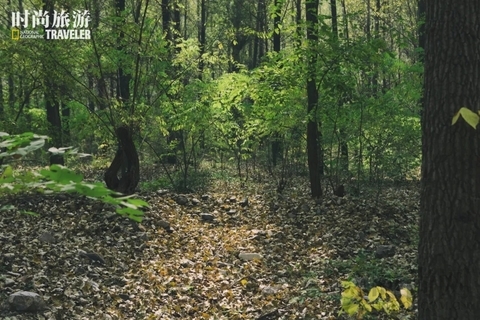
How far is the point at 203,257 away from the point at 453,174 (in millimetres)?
5515

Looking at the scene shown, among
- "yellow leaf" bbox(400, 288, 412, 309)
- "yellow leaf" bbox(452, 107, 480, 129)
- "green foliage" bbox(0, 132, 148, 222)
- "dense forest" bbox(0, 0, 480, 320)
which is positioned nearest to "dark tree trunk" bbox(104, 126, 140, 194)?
"dense forest" bbox(0, 0, 480, 320)

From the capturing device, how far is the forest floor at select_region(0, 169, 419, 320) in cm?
545

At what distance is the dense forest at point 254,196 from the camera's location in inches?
104

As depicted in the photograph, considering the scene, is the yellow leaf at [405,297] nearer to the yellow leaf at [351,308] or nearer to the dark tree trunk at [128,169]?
the yellow leaf at [351,308]

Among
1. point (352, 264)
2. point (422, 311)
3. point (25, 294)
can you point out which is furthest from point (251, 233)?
point (422, 311)

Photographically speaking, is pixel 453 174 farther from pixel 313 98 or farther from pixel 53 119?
pixel 53 119

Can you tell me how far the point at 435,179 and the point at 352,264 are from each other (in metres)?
4.02

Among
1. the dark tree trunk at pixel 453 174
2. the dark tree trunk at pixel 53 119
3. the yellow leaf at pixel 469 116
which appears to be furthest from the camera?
the dark tree trunk at pixel 53 119

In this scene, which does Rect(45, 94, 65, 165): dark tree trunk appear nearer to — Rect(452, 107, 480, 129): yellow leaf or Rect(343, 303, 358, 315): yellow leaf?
Rect(343, 303, 358, 315): yellow leaf

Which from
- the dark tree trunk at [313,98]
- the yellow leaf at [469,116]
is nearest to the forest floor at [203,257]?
the dark tree trunk at [313,98]

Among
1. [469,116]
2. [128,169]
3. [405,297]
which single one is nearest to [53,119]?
[128,169]

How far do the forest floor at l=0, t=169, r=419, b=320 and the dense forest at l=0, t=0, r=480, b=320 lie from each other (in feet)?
0.11

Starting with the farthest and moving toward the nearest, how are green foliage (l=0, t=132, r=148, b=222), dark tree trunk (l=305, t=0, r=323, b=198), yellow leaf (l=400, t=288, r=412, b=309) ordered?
1. dark tree trunk (l=305, t=0, r=323, b=198)
2. yellow leaf (l=400, t=288, r=412, b=309)
3. green foliage (l=0, t=132, r=148, b=222)

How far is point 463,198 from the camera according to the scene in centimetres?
262
